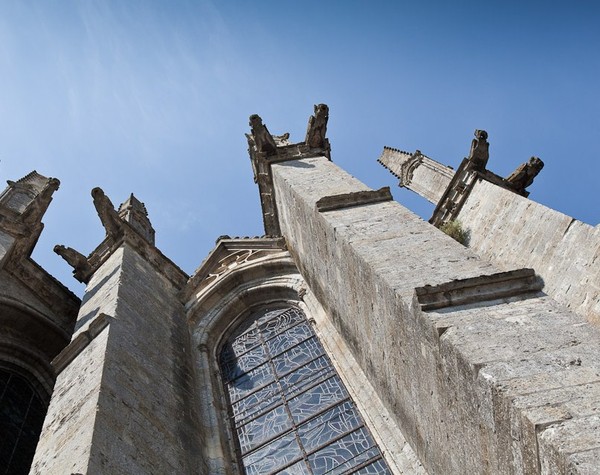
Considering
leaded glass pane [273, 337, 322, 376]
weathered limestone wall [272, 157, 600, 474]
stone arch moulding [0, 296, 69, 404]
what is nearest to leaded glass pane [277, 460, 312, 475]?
weathered limestone wall [272, 157, 600, 474]

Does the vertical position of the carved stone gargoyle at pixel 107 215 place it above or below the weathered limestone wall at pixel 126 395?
above

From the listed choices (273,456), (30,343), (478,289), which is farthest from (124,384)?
(30,343)

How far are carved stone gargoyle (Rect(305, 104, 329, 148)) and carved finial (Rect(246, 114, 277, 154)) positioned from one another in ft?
1.75

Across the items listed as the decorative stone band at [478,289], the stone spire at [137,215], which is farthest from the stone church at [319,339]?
the stone spire at [137,215]

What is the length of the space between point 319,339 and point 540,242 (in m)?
2.47

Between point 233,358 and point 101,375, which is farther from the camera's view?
point 233,358

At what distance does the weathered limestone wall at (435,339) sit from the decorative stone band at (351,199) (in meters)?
0.11

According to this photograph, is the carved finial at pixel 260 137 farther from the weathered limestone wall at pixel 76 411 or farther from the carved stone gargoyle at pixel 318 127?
the weathered limestone wall at pixel 76 411

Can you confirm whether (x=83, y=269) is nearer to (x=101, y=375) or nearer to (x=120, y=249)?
(x=120, y=249)

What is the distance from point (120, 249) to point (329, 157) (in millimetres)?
3233

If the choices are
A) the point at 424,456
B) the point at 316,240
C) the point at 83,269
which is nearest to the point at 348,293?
the point at 316,240

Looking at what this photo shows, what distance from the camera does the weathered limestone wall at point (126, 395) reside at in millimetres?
3939

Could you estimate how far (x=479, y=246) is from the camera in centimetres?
803

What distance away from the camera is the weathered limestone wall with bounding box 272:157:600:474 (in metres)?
2.55
